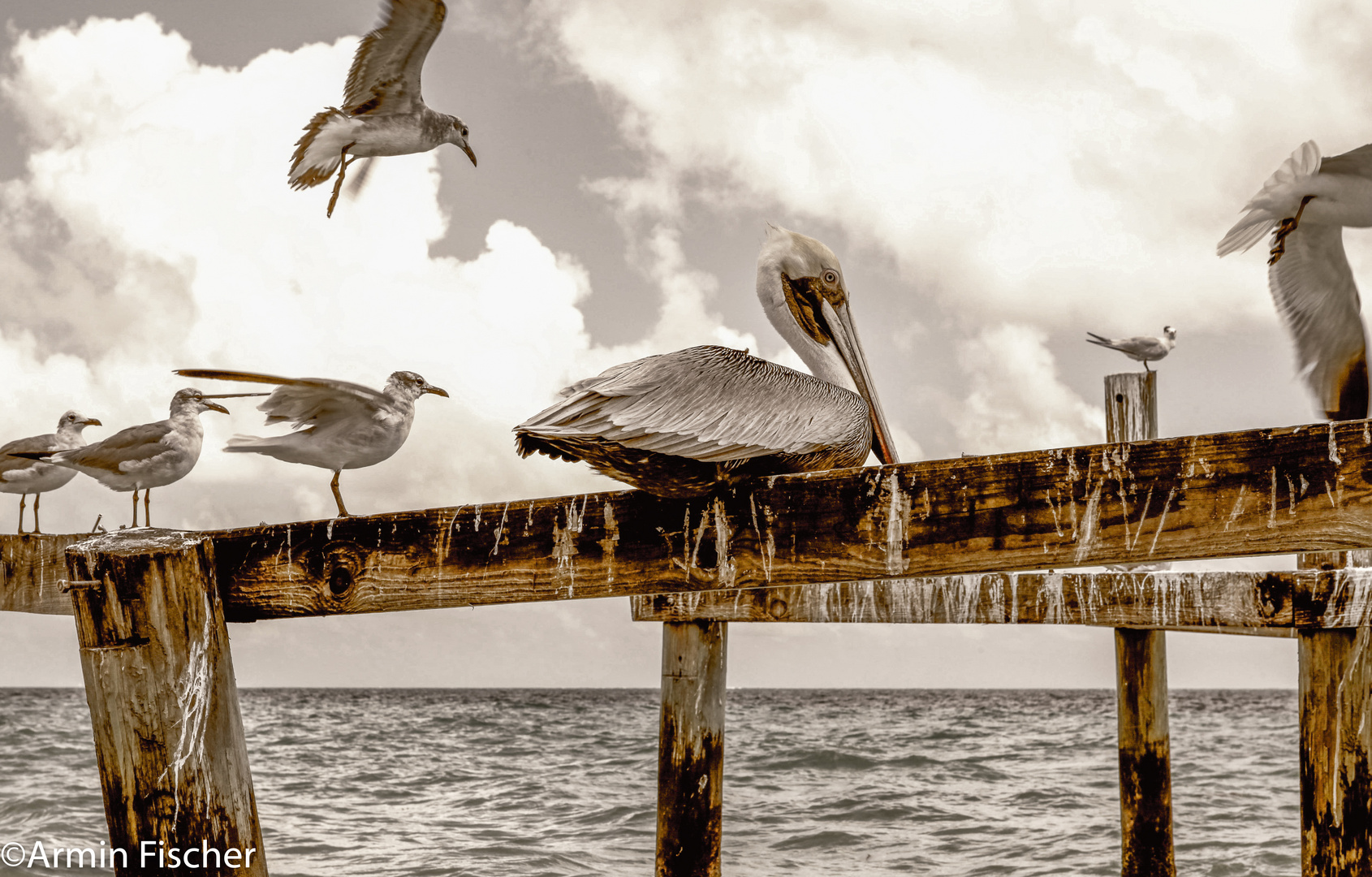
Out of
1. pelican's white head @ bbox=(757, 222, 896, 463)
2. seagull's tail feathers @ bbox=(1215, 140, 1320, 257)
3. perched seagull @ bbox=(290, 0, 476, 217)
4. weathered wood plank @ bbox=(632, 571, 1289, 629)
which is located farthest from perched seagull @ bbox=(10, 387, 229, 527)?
seagull's tail feathers @ bbox=(1215, 140, 1320, 257)

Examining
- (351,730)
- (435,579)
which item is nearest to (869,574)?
(435,579)

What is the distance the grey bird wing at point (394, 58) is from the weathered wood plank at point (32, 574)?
3.39 m

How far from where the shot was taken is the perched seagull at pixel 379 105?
636 centimetres

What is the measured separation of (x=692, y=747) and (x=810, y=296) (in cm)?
345

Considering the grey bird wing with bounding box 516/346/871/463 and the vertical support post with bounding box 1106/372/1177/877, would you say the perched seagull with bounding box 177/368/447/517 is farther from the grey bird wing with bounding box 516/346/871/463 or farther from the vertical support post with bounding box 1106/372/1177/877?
the vertical support post with bounding box 1106/372/1177/877

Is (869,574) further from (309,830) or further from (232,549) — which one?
(309,830)

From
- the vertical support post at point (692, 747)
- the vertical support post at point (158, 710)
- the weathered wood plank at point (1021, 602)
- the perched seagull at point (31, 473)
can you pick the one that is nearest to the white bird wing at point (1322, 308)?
the weathered wood plank at point (1021, 602)

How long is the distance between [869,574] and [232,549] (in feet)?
5.37

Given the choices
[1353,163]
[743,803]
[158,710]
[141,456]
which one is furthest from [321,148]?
[743,803]

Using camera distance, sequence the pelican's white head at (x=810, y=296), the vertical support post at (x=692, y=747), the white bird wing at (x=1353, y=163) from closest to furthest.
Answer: the pelican's white head at (x=810, y=296) < the white bird wing at (x=1353, y=163) < the vertical support post at (x=692, y=747)

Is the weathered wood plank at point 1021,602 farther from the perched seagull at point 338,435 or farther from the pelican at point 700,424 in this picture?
the pelican at point 700,424

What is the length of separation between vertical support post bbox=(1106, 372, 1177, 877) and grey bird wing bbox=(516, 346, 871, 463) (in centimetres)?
549

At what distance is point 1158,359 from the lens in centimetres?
1168

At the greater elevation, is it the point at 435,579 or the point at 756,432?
the point at 756,432
